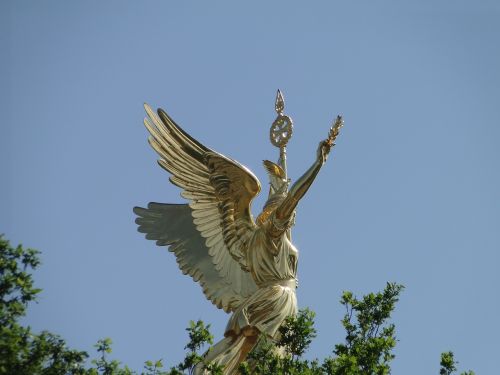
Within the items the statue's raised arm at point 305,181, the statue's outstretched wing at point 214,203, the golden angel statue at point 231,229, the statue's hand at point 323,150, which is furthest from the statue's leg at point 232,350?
the statue's hand at point 323,150

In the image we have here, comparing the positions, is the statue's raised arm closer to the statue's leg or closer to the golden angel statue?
the golden angel statue

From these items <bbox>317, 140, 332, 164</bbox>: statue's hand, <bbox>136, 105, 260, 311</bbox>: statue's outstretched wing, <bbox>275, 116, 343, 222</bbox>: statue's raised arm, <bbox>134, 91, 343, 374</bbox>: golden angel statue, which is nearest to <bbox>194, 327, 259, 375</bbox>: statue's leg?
<bbox>134, 91, 343, 374</bbox>: golden angel statue

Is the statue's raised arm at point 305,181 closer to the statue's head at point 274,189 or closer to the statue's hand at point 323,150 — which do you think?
the statue's hand at point 323,150

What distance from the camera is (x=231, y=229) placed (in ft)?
85.4

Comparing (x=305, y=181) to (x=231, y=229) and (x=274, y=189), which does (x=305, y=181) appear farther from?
(x=231, y=229)

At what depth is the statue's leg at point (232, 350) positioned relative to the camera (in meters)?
24.2

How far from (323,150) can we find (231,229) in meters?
2.57

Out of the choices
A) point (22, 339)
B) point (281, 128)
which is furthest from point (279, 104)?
point (22, 339)

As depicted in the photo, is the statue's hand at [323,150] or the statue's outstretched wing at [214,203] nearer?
the statue's hand at [323,150]

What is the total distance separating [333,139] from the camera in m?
24.3

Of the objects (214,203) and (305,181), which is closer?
(305,181)

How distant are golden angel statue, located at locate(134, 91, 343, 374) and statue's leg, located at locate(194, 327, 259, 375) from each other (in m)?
0.02

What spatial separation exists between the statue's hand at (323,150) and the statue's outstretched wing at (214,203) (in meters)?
1.51

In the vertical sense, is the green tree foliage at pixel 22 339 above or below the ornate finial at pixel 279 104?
below
